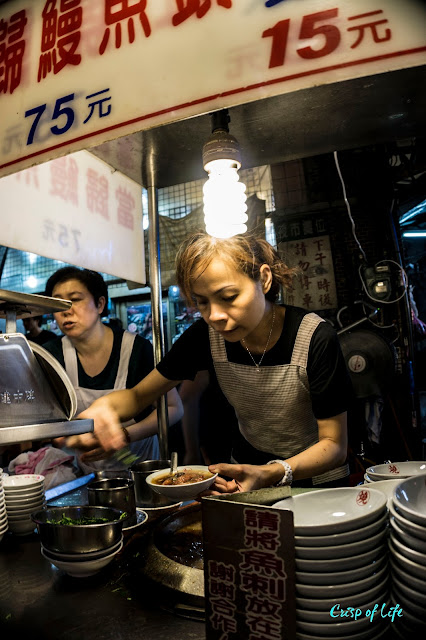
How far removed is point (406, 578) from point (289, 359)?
1.20m

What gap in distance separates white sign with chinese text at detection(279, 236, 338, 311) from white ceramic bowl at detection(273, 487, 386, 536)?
5642 millimetres

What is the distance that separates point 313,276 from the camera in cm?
680

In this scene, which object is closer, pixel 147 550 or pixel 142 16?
pixel 142 16

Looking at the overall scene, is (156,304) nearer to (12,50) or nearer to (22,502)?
(22,502)

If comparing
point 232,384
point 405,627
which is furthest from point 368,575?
point 232,384

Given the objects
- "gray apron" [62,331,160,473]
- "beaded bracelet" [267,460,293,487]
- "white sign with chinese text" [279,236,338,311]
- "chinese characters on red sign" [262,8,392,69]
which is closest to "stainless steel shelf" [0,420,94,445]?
"beaded bracelet" [267,460,293,487]

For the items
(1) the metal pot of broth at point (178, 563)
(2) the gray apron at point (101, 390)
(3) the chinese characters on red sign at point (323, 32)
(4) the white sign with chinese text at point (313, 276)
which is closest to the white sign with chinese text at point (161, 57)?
(3) the chinese characters on red sign at point (323, 32)

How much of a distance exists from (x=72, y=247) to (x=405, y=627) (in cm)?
215

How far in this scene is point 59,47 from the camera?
4.76 feet

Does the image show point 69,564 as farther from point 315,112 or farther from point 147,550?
point 315,112

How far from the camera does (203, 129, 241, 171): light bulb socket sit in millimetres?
1608

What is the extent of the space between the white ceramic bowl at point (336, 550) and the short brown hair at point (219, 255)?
1.24 m

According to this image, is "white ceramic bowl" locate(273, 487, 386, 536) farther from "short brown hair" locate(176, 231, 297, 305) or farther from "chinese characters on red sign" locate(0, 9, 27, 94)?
"chinese characters on red sign" locate(0, 9, 27, 94)

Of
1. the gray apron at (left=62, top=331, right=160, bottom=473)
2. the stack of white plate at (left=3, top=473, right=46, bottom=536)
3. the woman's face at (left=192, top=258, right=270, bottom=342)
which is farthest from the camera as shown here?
the gray apron at (left=62, top=331, right=160, bottom=473)
